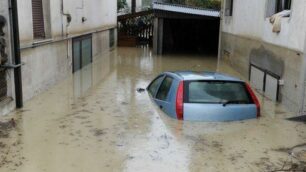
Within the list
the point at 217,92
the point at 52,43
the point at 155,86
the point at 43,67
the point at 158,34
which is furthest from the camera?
the point at 158,34

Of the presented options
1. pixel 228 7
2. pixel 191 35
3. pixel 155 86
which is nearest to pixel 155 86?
pixel 155 86

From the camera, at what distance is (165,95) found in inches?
335

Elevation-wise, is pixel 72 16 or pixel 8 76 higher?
pixel 72 16

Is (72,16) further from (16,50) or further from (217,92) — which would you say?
(217,92)

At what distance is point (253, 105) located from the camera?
8016 millimetres

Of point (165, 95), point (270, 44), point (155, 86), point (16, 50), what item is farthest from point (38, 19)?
point (270, 44)

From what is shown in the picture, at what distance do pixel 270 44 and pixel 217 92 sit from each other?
17.5 ft

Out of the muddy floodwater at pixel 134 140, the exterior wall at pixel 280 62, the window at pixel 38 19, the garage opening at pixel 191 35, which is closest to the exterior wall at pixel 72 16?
the window at pixel 38 19

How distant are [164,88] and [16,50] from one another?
3.68 meters

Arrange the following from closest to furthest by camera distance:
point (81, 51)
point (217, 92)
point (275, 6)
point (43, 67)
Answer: point (217, 92)
point (43, 67)
point (275, 6)
point (81, 51)

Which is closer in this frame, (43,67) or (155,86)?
(155,86)

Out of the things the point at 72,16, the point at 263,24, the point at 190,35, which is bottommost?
the point at 190,35

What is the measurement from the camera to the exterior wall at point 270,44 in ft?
31.7

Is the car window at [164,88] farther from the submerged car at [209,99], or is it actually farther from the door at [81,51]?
the door at [81,51]
